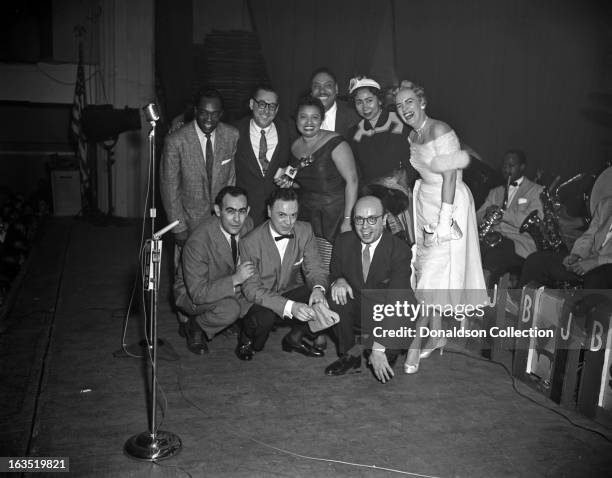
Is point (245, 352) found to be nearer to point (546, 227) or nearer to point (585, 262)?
point (585, 262)

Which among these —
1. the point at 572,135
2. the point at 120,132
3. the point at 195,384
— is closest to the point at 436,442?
the point at 195,384

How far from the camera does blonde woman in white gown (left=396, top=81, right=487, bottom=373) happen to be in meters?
3.71

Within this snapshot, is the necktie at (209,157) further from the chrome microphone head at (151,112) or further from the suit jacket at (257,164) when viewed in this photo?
the chrome microphone head at (151,112)

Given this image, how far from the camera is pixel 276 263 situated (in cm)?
408

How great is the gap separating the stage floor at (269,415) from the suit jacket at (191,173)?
0.79m

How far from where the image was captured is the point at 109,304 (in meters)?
4.95

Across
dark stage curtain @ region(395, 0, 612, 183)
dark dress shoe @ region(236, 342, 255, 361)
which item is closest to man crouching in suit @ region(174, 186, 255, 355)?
dark dress shoe @ region(236, 342, 255, 361)

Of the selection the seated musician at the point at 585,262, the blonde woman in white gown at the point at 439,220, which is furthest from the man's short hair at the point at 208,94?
the seated musician at the point at 585,262

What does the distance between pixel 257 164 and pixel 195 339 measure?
115 cm

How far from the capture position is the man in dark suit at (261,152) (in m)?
4.34

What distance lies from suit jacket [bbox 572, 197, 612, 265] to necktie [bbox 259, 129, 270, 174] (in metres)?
1.94

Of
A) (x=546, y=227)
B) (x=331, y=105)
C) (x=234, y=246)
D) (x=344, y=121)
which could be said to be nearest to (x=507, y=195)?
(x=546, y=227)

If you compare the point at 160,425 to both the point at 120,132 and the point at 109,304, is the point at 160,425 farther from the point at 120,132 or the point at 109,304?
the point at 120,132

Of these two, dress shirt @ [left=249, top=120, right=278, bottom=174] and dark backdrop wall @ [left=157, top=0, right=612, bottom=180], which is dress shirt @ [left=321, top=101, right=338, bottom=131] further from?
dark backdrop wall @ [left=157, top=0, right=612, bottom=180]
